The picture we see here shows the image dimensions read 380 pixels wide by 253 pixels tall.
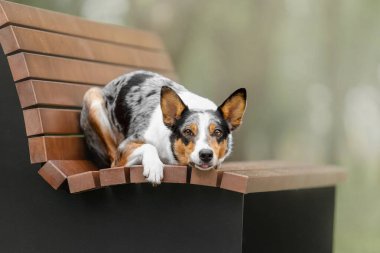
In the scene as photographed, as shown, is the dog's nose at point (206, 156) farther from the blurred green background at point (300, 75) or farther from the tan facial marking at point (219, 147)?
the blurred green background at point (300, 75)

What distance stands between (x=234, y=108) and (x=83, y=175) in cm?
79

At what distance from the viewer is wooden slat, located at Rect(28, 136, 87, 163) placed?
333cm

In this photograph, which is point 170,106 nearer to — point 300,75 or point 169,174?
point 169,174

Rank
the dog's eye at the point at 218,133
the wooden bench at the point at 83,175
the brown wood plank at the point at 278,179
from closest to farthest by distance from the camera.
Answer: the brown wood plank at the point at 278,179
the wooden bench at the point at 83,175
the dog's eye at the point at 218,133

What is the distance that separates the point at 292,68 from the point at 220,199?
3596mm

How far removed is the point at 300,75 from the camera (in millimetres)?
6289

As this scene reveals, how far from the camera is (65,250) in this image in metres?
3.31

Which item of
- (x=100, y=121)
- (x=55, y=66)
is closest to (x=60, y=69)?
(x=55, y=66)

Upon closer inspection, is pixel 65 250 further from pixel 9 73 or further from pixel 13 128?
pixel 9 73

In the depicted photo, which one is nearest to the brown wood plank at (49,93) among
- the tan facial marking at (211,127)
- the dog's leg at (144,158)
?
the dog's leg at (144,158)

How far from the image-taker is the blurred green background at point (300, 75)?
615cm

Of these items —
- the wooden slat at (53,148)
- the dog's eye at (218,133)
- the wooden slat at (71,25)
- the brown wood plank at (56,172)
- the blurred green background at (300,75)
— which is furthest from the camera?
the blurred green background at (300,75)

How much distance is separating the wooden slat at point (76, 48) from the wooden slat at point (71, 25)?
0.05m

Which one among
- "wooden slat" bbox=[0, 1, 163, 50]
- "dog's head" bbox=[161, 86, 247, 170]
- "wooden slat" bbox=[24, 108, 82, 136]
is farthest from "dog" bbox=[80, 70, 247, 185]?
"wooden slat" bbox=[0, 1, 163, 50]
